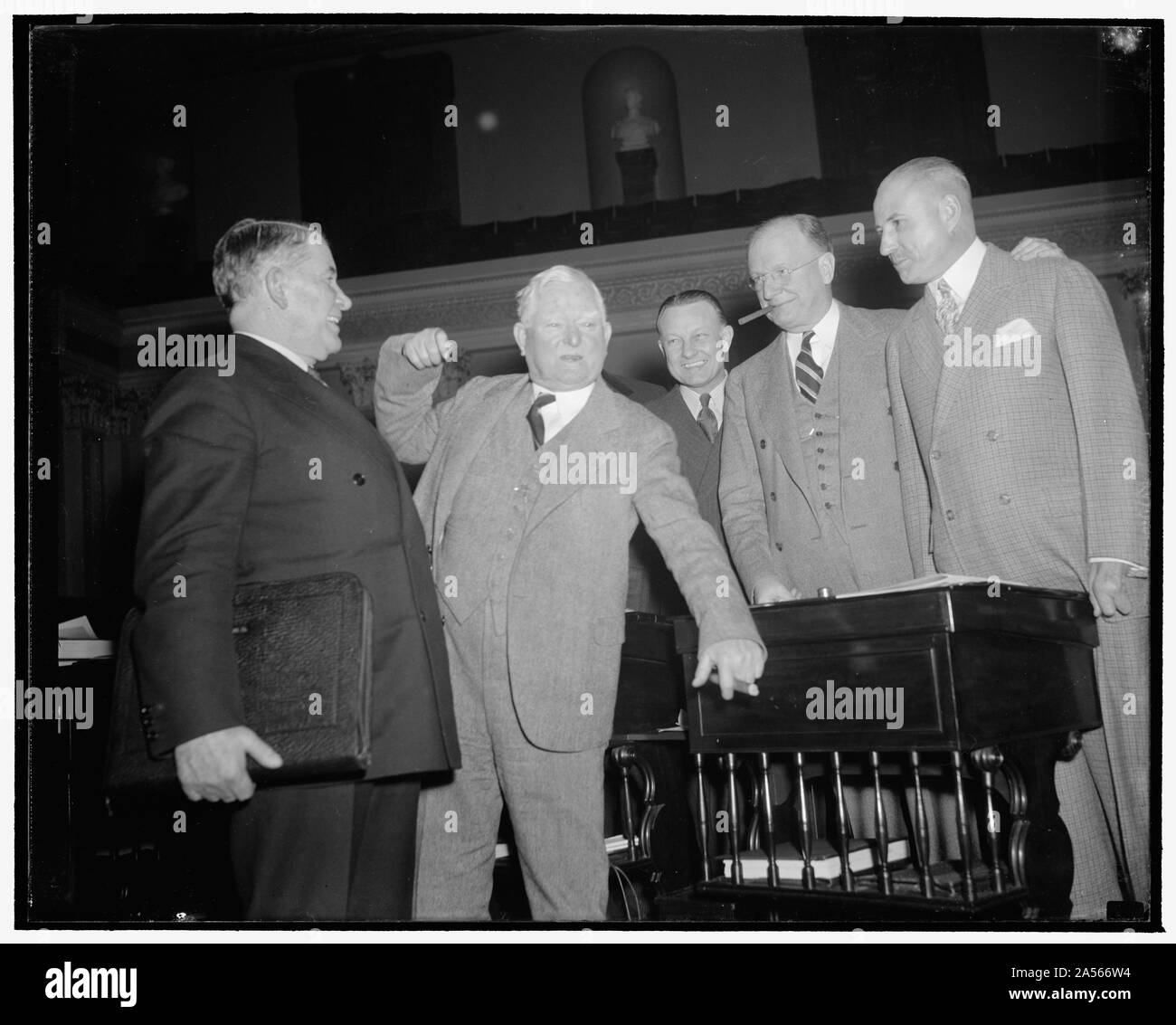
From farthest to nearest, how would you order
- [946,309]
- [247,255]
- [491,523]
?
[946,309] → [491,523] → [247,255]

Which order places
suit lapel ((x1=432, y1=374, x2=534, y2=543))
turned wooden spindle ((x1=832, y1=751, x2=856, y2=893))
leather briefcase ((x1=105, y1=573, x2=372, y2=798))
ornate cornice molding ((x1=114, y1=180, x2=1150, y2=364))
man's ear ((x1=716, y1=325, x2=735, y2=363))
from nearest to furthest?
leather briefcase ((x1=105, y1=573, x2=372, y2=798)) → turned wooden spindle ((x1=832, y1=751, x2=856, y2=893)) → suit lapel ((x1=432, y1=374, x2=534, y2=543)) → man's ear ((x1=716, y1=325, x2=735, y2=363)) → ornate cornice molding ((x1=114, y1=180, x2=1150, y2=364))

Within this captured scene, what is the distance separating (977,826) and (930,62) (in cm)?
231

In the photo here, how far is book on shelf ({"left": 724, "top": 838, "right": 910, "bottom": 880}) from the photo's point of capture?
96.6 inches

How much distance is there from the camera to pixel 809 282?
3141 mm

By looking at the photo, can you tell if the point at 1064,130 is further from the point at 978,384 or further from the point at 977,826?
the point at 977,826

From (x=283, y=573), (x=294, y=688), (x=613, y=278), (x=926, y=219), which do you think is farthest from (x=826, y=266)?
(x=613, y=278)

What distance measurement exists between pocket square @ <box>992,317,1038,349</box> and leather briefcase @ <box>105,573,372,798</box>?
66.8 inches

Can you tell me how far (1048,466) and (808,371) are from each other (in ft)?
2.29

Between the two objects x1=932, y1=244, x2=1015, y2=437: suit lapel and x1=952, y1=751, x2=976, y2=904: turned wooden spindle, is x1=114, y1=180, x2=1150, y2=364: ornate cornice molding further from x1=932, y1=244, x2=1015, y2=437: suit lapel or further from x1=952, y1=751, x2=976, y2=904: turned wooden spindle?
x1=952, y1=751, x2=976, y2=904: turned wooden spindle

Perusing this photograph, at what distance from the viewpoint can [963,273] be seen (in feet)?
9.60

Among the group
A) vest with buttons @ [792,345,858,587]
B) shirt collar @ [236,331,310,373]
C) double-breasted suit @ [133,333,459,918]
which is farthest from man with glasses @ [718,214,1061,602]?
shirt collar @ [236,331,310,373]

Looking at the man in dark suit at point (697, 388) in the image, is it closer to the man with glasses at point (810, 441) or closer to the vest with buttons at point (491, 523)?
the man with glasses at point (810, 441)

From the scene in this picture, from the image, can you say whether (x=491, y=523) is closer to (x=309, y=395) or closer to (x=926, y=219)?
(x=309, y=395)

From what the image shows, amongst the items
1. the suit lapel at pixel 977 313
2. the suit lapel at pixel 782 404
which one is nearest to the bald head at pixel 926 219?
the suit lapel at pixel 977 313
